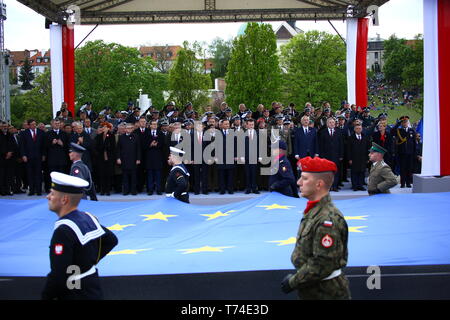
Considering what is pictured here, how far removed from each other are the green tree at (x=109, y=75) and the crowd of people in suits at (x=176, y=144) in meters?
39.5

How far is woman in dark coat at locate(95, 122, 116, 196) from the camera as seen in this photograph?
12945 millimetres

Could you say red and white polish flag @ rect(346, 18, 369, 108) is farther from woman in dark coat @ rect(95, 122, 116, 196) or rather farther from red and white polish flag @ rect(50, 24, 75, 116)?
red and white polish flag @ rect(50, 24, 75, 116)

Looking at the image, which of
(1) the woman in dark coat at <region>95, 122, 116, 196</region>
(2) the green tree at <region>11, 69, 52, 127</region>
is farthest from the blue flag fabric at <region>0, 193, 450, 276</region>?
(2) the green tree at <region>11, 69, 52, 127</region>

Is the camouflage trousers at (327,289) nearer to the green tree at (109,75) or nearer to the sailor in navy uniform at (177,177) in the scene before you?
the sailor in navy uniform at (177,177)

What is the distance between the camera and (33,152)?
12812 millimetres

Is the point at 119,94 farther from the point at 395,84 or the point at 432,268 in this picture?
the point at 432,268

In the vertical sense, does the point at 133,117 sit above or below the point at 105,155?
above

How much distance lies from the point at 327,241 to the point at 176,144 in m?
9.60

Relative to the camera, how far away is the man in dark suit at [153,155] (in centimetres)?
1270

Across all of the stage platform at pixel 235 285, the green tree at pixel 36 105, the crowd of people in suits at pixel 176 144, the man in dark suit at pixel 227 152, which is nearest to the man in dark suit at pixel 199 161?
the crowd of people in suits at pixel 176 144

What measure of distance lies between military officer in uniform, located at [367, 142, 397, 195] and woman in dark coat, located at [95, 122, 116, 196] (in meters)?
6.99

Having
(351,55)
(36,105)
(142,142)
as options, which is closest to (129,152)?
(142,142)

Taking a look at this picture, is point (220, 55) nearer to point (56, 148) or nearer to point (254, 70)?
point (254, 70)
